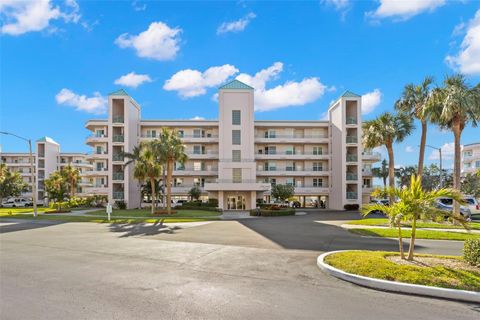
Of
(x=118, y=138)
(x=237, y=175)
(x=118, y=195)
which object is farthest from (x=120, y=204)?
(x=237, y=175)

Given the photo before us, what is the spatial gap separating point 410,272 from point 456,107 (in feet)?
62.7

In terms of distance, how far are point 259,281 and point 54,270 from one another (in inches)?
260

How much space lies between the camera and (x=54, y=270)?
30.7ft

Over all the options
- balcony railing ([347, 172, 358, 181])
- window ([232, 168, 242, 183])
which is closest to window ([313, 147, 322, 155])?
balcony railing ([347, 172, 358, 181])

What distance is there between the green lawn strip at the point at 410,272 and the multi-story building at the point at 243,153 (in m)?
33.8

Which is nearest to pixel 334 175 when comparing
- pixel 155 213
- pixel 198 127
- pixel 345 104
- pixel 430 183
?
pixel 345 104

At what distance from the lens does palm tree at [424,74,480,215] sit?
21578mm

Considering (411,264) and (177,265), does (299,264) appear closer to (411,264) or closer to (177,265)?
(411,264)

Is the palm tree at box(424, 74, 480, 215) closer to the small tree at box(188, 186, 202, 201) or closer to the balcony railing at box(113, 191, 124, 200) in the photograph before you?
the small tree at box(188, 186, 202, 201)

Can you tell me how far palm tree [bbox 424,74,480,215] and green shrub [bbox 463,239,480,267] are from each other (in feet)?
48.2

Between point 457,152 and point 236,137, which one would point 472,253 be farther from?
point 236,137

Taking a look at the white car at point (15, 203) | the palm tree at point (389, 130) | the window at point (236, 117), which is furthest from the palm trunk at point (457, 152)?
the white car at point (15, 203)

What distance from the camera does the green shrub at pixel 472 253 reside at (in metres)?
8.48

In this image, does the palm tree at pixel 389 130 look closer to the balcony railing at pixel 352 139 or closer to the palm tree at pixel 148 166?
the balcony railing at pixel 352 139
